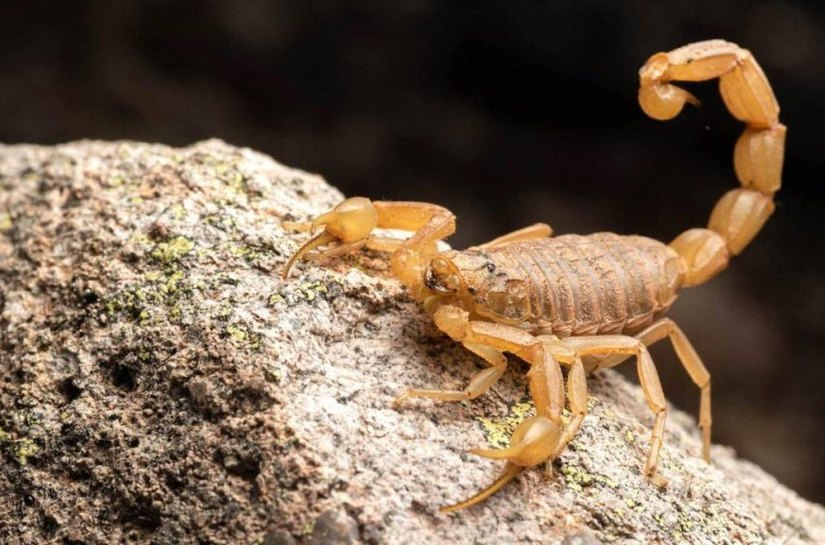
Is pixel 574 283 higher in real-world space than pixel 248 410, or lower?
higher

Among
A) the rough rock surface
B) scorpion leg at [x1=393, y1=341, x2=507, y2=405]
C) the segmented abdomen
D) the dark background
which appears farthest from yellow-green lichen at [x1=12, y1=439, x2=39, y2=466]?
the dark background

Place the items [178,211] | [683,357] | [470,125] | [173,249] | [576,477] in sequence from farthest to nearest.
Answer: [470,125], [683,357], [178,211], [173,249], [576,477]

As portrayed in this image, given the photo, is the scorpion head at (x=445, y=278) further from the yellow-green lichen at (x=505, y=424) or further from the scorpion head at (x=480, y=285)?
the yellow-green lichen at (x=505, y=424)

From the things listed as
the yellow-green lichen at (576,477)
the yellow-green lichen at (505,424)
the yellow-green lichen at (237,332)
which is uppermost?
the yellow-green lichen at (237,332)

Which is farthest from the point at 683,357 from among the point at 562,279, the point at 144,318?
the point at 144,318

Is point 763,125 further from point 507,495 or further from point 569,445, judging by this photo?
point 507,495

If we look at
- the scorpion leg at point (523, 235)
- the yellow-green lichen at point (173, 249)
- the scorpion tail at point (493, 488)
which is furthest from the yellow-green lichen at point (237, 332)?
the scorpion leg at point (523, 235)

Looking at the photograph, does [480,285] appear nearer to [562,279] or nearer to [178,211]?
[562,279]
